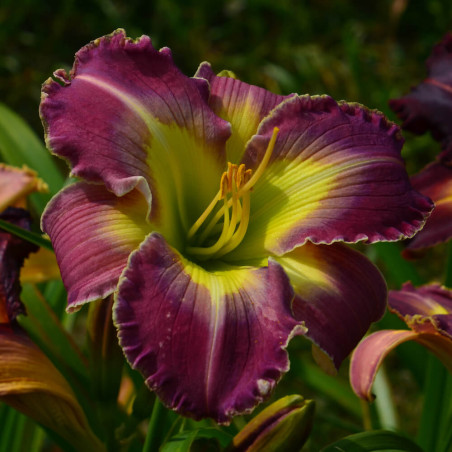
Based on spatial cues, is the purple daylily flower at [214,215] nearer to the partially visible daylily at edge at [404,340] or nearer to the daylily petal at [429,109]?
the partially visible daylily at edge at [404,340]

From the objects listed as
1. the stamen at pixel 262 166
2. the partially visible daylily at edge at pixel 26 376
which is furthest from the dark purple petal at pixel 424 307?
the partially visible daylily at edge at pixel 26 376

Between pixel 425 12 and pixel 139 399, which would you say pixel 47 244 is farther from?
pixel 425 12

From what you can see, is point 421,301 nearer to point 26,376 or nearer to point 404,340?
point 404,340

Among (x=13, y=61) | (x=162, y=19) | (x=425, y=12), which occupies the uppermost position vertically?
(x=425, y=12)

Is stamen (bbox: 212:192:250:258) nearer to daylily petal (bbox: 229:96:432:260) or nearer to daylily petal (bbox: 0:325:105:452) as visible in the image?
daylily petal (bbox: 229:96:432:260)

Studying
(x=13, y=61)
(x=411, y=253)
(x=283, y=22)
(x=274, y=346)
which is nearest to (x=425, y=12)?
(x=283, y=22)

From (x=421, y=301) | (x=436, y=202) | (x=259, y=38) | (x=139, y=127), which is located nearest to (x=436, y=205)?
(x=436, y=202)
